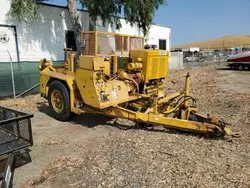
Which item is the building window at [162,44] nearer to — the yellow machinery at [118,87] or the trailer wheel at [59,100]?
the yellow machinery at [118,87]

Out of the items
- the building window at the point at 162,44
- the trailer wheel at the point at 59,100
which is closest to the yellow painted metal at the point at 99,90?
the trailer wheel at the point at 59,100

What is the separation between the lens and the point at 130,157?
377cm

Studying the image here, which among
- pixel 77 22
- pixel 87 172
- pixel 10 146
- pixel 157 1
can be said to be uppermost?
pixel 157 1

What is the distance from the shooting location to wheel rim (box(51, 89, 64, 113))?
567 centimetres

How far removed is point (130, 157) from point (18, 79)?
20.9 feet

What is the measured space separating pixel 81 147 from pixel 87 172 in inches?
37.0

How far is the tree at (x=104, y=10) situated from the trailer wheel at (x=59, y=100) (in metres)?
4.95

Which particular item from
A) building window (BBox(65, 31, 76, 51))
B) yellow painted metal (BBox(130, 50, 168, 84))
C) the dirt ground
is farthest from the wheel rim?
building window (BBox(65, 31, 76, 51))

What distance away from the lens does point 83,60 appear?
4.94 m

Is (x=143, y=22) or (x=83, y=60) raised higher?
(x=143, y=22)

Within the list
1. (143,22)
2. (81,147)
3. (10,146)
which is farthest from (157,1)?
(10,146)

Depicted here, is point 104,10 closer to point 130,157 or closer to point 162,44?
point 130,157

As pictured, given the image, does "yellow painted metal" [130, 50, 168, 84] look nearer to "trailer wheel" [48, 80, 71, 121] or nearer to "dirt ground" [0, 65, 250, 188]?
"dirt ground" [0, 65, 250, 188]

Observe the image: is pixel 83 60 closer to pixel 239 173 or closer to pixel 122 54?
pixel 122 54
